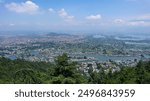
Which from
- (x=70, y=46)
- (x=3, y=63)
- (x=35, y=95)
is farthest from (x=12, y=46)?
(x=35, y=95)

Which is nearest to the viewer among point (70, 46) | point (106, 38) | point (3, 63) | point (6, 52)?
point (3, 63)

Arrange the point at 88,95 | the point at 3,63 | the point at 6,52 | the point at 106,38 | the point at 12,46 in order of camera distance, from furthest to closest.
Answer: the point at 106,38 < the point at 12,46 < the point at 6,52 < the point at 3,63 < the point at 88,95

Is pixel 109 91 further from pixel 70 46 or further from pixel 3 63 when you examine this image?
pixel 70 46

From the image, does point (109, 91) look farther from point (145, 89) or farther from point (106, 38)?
point (106, 38)

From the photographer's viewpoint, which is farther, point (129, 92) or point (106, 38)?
point (106, 38)

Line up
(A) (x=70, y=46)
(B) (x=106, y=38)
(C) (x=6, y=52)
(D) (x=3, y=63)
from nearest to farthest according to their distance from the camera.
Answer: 1. (D) (x=3, y=63)
2. (C) (x=6, y=52)
3. (A) (x=70, y=46)
4. (B) (x=106, y=38)

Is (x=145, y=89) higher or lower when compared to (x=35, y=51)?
higher

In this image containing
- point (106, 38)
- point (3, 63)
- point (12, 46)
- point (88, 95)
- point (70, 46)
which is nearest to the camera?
point (88, 95)

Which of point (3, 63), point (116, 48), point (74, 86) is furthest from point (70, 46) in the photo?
point (74, 86)

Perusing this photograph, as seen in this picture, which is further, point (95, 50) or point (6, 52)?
point (95, 50)
